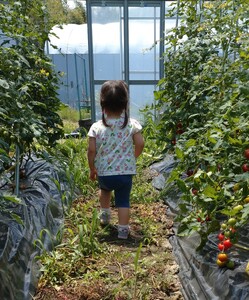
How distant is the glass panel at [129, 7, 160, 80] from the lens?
22.4 ft

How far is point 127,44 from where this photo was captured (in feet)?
22.6

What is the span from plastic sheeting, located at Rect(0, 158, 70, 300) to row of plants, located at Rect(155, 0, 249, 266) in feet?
2.66

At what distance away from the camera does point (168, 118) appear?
346 cm

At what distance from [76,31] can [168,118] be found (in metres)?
8.47

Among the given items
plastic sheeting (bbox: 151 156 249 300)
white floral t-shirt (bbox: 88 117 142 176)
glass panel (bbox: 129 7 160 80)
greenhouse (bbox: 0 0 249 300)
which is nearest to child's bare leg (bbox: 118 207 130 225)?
greenhouse (bbox: 0 0 249 300)

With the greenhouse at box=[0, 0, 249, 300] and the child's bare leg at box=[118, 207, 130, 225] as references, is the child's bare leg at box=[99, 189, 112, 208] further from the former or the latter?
the child's bare leg at box=[118, 207, 130, 225]

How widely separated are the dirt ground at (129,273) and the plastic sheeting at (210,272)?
79mm

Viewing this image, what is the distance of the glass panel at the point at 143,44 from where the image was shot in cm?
682

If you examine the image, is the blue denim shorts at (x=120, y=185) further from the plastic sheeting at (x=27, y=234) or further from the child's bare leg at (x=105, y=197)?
the plastic sheeting at (x=27, y=234)

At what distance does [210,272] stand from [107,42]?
557 cm

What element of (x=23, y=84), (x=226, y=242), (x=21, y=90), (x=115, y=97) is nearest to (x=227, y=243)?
(x=226, y=242)

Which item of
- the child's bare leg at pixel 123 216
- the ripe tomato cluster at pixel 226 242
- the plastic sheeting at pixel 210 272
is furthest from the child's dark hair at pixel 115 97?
the ripe tomato cluster at pixel 226 242

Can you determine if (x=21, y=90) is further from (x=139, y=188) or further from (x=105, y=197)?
(x=139, y=188)

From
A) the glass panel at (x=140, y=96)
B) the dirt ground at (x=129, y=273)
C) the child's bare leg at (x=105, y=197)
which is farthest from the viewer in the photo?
the glass panel at (x=140, y=96)
